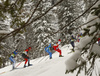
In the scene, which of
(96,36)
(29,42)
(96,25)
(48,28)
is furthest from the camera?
(29,42)

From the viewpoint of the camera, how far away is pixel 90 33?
1452 millimetres

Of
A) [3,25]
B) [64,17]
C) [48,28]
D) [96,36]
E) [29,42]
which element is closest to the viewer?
[96,36]

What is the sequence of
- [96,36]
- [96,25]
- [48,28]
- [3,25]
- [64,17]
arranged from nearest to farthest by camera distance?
[96,25] → [96,36] → [3,25] → [48,28] → [64,17]

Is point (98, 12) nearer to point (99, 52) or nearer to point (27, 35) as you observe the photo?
point (99, 52)

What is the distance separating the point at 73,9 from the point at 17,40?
449 inches

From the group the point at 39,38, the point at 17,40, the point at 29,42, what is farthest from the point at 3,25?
the point at 29,42

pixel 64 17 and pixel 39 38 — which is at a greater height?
pixel 64 17

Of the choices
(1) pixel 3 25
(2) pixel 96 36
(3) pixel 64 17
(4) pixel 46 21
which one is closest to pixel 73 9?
(3) pixel 64 17

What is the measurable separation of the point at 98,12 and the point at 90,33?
0.30m

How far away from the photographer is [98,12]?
1.47 metres

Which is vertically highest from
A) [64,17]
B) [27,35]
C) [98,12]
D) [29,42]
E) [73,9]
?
[73,9]

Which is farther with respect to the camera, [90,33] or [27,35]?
[27,35]

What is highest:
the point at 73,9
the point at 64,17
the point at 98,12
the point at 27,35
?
the point at 73,9

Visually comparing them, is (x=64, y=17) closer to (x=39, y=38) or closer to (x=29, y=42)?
(x=39, y=38)
